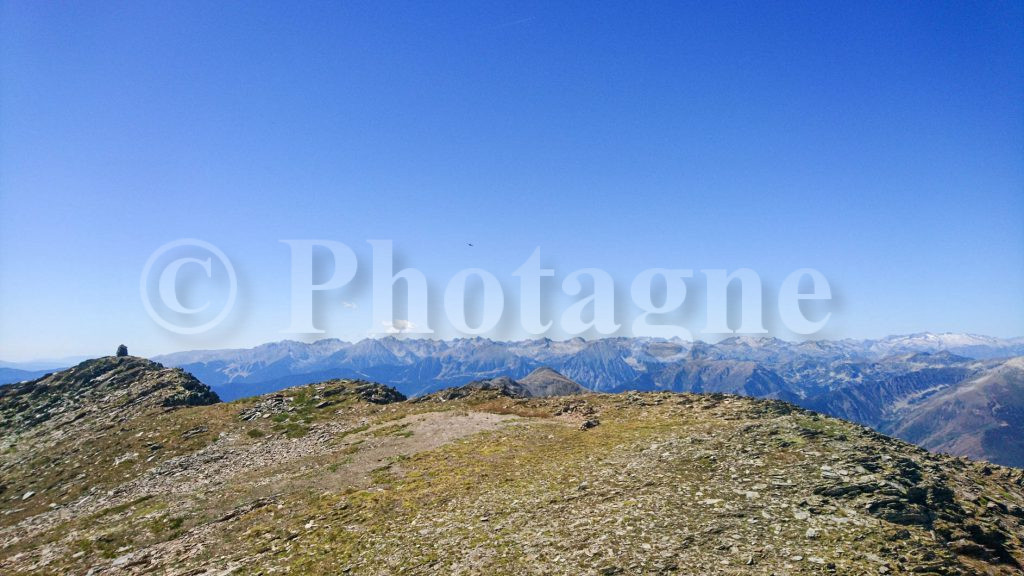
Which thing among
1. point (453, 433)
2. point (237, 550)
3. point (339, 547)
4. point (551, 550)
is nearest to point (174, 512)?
point (237, 550)

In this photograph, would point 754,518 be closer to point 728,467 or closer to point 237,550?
point 728,467

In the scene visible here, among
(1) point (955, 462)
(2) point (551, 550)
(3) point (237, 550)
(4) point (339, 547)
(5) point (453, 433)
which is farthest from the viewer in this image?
(5) point (453, 433)

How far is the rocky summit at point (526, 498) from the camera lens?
16922 mm

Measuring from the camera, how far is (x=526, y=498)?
23.0m

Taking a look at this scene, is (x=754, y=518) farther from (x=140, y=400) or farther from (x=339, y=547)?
(x=140, y=400)

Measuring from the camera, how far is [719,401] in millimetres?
41094

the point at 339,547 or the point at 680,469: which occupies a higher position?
the point at 680,469

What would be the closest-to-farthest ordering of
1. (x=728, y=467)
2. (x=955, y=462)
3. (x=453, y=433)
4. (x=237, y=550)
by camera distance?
(x=237, y=550)
(x=728, y=467)
(x=955, y=462)
(x=453, y=433)

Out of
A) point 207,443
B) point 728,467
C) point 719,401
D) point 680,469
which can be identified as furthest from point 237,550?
point 719,401

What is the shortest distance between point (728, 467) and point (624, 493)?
19.5 feet

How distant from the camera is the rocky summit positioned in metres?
16.9

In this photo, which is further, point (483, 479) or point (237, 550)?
point (483, 479)

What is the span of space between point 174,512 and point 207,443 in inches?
735

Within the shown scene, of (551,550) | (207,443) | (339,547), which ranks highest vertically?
(551,550)
